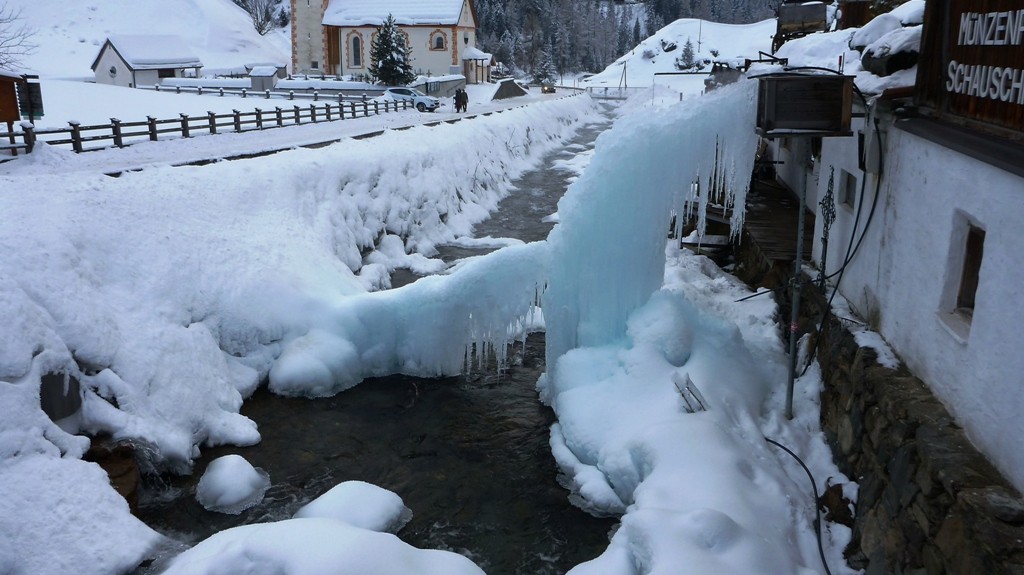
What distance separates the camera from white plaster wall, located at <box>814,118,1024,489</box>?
17.9ft

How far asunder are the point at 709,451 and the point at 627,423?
4.46 ft

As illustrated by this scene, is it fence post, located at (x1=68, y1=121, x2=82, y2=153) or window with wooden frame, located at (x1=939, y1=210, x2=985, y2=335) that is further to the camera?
fence post, located at (x1=68, y1=121, x2=82, y2=153)

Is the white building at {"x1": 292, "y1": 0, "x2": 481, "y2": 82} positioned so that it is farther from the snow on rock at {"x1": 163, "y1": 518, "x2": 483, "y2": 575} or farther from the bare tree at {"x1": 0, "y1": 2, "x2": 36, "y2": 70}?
the snow on rock at {"x1": 163, "y1": 518, "x2": 483, "y2": 575}

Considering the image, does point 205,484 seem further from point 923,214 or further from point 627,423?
point 923,214

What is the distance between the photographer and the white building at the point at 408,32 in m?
62.1

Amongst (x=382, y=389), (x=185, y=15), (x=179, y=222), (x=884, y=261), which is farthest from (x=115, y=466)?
(x=185, y=15)

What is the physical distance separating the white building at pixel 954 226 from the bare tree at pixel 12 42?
2264 centimetres

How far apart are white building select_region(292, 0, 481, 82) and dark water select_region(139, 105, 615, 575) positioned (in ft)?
176

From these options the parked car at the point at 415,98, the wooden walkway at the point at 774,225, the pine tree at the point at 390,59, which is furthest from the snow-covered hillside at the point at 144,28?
the wooden walkway at the point at 774,225

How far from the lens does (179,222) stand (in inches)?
539

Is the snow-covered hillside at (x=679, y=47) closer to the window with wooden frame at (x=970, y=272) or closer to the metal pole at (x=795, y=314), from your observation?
the metal pole at (x=795, y=314)

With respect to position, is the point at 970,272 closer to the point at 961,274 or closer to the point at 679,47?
the point at 961,274

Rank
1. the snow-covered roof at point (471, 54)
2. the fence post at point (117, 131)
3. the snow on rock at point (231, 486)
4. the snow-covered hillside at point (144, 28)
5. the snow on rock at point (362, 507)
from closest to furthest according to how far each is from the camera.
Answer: the snow on rock at point (362, 507) → the snow on rock at point (231, 486) → the fence post at point (117, 131) → the snow-covered roof at point (471, 54) → the snow-covered hillside at point (144, 28)

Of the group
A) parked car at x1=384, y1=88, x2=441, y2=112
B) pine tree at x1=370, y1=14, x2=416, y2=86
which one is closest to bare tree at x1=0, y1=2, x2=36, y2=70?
parked car at x1=384, y1=88, x2=441, y2=112
